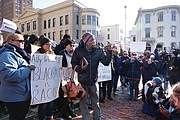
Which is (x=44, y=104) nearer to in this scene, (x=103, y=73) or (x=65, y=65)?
(x=65, y=65)

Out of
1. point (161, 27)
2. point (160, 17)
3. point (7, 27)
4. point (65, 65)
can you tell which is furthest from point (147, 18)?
point (7, 27)

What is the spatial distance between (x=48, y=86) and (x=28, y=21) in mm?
49742

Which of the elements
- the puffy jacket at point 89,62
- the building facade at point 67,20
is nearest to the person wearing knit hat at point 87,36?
the puffy jacket at point 89,62

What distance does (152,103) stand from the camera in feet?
15.5

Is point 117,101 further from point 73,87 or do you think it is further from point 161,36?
point 161,36

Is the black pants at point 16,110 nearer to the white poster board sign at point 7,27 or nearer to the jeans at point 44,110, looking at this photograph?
the jeans at point 44,110

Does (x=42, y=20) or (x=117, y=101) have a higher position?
(x=42, y=20)

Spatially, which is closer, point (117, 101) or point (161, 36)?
point (117, 101)

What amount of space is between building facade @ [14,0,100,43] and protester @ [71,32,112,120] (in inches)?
1398

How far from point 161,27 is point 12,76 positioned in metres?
43.1

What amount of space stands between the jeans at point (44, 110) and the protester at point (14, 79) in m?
0.91

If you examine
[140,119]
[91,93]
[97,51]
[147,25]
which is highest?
[147,25]

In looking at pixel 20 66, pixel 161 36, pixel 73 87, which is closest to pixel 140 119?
pixel 73 87

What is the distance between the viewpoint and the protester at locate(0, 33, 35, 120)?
8.41 ft
